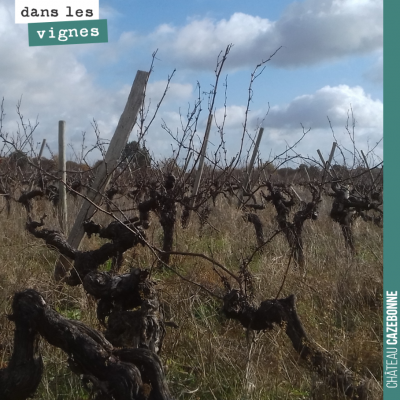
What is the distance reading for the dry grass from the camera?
2.96 meters

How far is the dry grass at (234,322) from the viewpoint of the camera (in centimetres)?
296

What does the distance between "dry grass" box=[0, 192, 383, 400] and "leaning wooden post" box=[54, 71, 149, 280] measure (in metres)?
0.29

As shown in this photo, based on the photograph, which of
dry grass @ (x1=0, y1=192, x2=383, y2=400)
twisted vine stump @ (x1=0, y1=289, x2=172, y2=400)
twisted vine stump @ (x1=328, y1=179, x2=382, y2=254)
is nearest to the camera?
twisted vine stump @ (x1=0, y1=289, x2=172, y2=400)

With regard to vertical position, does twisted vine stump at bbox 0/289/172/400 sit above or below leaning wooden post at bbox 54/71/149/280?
below

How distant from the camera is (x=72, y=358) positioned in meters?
2.29

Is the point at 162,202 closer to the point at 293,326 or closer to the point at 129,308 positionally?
the point at 129,308

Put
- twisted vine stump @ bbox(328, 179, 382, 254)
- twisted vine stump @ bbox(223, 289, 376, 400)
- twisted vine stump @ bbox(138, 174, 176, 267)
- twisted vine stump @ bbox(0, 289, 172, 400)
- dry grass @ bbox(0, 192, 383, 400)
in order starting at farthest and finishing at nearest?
twisted vine stump @ bbox(328, 179, 382, 254) → twisted vine stump @ bbox(138, 174, 176, 267) → dry grass @ bbox(0, 192, 383, 400) → twisted vine stump @ bbox(223, 289, 376, 400) → twisted vine stump @ bbox(0, 289, 172, 400)

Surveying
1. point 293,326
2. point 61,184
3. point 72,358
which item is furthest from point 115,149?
point 72,358

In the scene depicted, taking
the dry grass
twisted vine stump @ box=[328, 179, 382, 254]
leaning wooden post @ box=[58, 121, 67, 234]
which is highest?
leaning wooden post @ box=[58, 121, 67, 234]

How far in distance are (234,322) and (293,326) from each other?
0.96 meters

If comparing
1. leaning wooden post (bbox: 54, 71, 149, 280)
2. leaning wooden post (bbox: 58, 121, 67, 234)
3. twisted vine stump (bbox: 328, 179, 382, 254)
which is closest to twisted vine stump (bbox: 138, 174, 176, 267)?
leaning wooden post (bbox: 54, 71, 149, 280)

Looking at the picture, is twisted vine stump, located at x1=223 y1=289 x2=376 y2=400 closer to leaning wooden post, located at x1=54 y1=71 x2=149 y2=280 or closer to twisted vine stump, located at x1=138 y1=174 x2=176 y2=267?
twisted vine stump, located at x1=138 y1=174 x2=176 y2=267

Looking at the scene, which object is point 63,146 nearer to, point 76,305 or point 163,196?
point 163,196

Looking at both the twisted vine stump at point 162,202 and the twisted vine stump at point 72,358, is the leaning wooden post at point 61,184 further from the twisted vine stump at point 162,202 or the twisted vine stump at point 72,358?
the twisted vine stump at point 72,358
